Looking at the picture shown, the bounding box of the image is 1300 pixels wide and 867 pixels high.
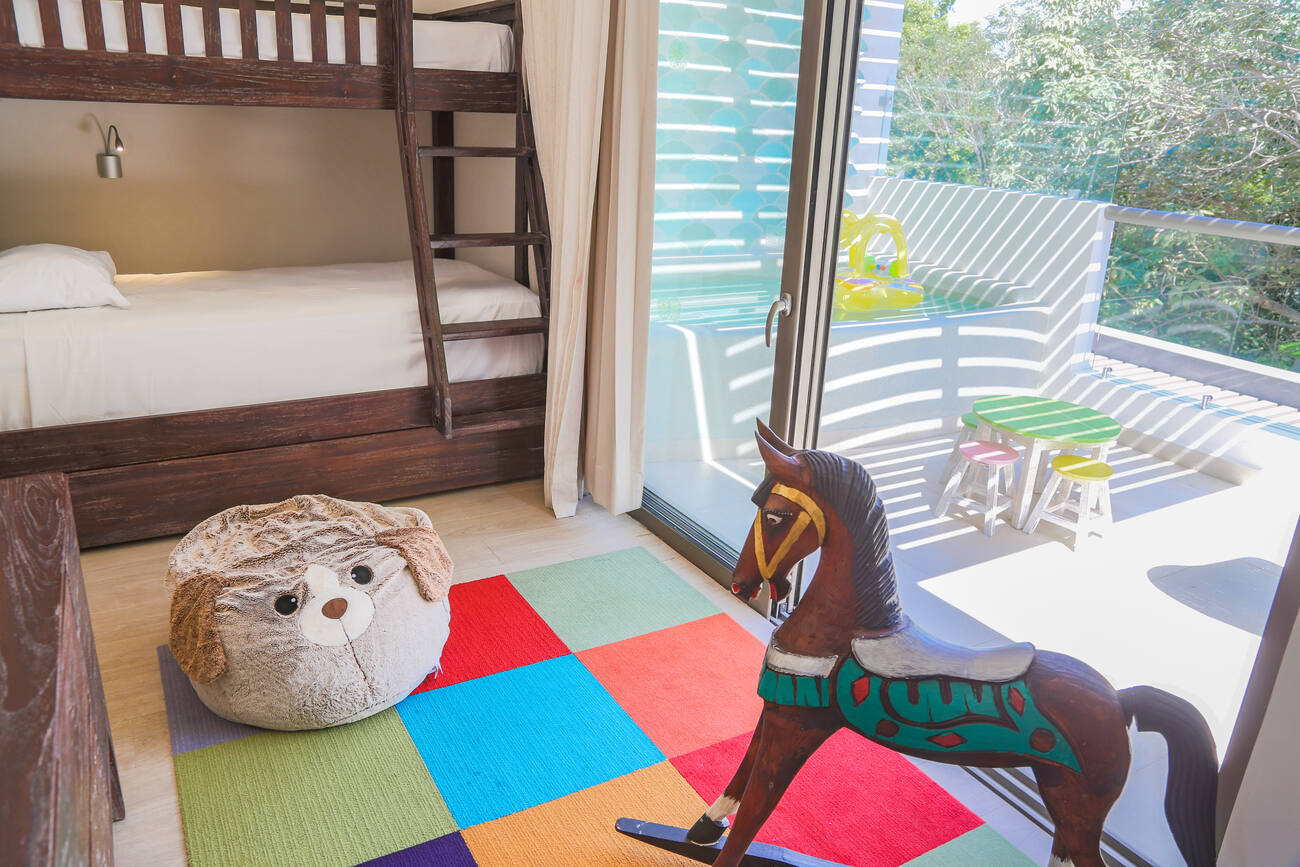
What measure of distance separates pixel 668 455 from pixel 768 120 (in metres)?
1.21

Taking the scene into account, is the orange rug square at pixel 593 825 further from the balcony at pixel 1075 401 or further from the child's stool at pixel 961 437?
the child's stool at pixel 961 437

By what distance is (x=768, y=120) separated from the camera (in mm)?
2475

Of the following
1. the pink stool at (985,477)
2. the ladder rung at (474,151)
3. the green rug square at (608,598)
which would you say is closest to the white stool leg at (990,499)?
the pink stool at (985,477)

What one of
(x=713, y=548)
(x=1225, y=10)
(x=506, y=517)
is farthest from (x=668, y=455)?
(x=1225, y=10)

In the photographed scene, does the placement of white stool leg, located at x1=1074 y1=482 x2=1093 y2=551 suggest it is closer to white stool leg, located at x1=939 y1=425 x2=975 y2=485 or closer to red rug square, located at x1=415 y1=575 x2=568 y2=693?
white stool leg, located at x1=939 y1=425 x2=975 y2=485

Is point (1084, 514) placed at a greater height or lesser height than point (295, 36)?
lesser

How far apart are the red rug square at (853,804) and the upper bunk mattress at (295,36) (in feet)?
7.91

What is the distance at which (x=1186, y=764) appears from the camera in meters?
1.30

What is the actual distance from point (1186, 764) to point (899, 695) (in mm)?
403

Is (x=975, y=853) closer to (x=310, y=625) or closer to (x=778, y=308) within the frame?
(x=778, y=308)

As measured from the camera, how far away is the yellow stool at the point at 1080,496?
193 cm

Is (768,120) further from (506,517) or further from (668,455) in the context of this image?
(506,517)

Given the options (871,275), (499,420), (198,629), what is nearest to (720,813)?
(198,629)

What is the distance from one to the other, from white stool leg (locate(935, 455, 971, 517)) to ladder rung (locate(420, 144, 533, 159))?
1915 millimetres
